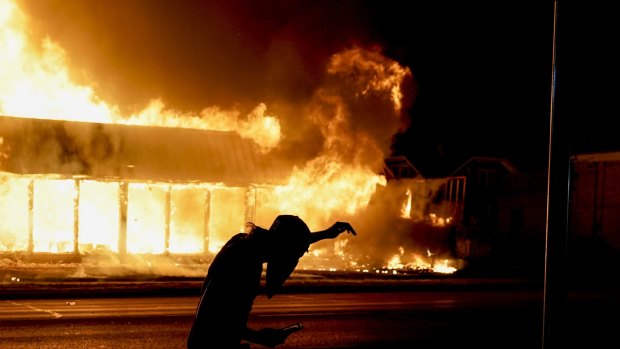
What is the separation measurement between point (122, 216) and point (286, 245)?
18814 mm

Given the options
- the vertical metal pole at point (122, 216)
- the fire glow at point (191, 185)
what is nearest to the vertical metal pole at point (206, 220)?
→ the fire glow at point (191, 185)

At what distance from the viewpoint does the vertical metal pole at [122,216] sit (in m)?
21.9

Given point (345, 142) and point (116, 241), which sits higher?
point (345, 142)

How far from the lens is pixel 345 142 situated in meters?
26.0

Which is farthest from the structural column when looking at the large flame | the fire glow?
the large flame

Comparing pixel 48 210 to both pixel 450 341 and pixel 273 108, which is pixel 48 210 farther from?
pixel 450 341

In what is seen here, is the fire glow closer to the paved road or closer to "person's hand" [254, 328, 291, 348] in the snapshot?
the paved road

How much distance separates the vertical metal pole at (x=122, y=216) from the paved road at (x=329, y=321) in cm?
660

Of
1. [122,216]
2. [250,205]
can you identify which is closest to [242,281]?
[122,216]

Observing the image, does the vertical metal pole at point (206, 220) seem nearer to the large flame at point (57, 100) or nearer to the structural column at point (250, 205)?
the structural column at point (250, 205)

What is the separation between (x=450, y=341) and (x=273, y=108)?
59.4 feet

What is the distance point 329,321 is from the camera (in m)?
12.4

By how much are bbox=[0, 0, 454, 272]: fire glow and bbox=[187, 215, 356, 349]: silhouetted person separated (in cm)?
1851

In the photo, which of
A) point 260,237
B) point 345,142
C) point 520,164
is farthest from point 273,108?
point 260,237
